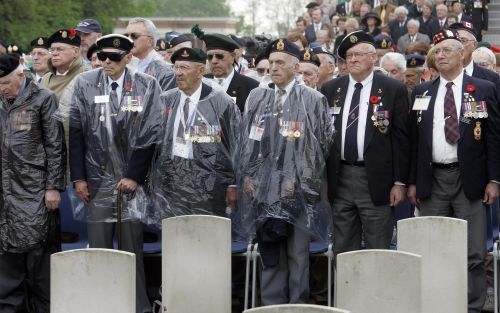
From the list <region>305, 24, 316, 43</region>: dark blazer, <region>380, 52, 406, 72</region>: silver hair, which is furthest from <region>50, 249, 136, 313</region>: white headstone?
<region>305, 24, 316, 43</region>: dark blazer

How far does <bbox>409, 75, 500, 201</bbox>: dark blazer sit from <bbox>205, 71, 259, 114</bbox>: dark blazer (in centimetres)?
193

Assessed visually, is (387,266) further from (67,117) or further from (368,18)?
(368,18)

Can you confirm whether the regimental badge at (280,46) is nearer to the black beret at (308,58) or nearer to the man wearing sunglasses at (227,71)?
the man wearing sunglasses at (227,71)

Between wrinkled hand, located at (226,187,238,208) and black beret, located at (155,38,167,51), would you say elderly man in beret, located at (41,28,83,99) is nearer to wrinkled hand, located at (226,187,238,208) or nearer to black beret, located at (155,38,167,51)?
wrinkled hand, located at (226,187,238,208)

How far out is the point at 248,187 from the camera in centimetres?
904

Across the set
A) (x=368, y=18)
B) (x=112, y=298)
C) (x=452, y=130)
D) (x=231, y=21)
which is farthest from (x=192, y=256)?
(x=231, y=21)

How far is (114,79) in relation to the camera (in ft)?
30.0

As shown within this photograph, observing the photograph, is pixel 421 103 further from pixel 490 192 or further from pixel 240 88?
pixel 240 88

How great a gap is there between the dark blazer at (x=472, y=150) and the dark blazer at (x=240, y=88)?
193 centimetres

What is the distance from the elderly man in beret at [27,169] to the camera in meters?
9.01

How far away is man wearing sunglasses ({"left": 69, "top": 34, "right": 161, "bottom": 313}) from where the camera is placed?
9.09m

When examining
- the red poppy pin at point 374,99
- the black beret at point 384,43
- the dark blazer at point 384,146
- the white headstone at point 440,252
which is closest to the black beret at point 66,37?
the dark blazer at point 384,146

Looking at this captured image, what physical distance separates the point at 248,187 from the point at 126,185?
0.94 m

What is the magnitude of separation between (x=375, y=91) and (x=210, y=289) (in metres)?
2.28
